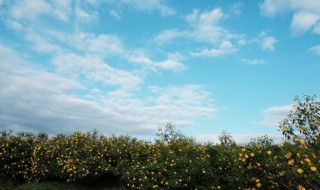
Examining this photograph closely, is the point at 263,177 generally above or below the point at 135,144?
below

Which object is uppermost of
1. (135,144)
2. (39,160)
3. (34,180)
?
(135,144)

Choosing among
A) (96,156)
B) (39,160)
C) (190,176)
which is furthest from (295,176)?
(39,160)

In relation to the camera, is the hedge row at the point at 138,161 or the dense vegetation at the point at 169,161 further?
the hedge row at the point at 138,161

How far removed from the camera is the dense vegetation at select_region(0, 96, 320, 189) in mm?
6293

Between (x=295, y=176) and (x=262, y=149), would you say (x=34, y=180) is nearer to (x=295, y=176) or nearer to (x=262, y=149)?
(x=262, y=149)

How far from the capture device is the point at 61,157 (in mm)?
12688

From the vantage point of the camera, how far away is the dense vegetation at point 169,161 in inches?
248

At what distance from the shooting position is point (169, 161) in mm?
10688

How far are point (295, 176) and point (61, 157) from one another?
9760mm

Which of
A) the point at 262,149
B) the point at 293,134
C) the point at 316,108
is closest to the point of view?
the point at 293,134

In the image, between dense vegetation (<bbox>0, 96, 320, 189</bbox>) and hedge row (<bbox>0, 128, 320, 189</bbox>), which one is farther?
hedge row (<bbox>0, 128, 320, 189</bbox>)

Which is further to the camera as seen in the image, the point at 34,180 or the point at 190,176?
the point at 34,180

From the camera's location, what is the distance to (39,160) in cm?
1328

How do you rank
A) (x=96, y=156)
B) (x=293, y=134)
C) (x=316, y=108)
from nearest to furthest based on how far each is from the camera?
(x=293, y=134) → (x=316, y=108) → (x=96, y=156)
